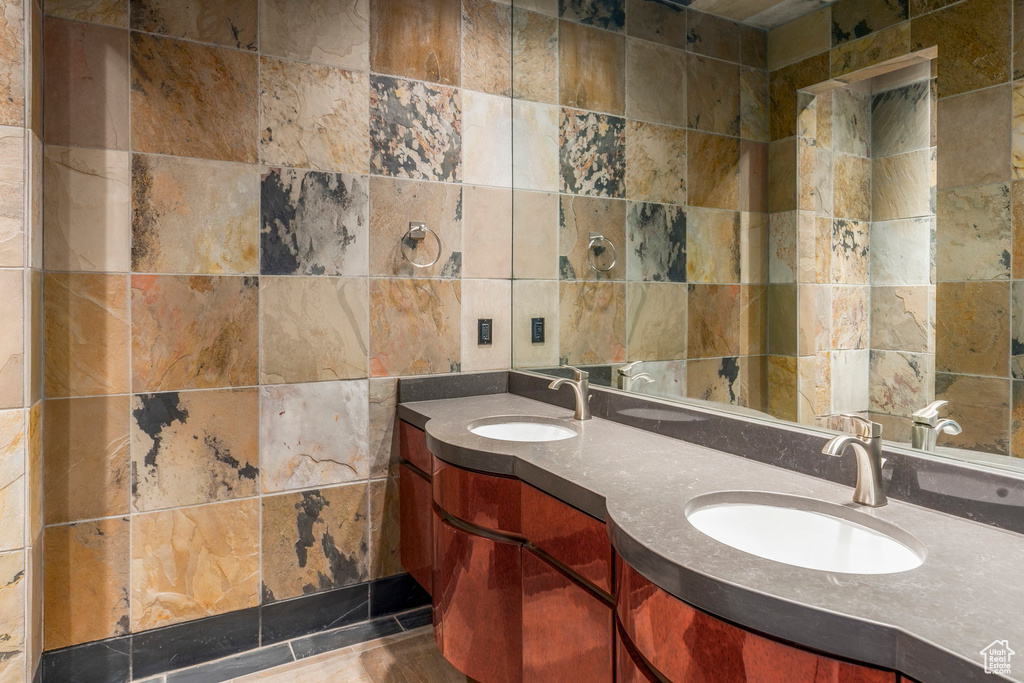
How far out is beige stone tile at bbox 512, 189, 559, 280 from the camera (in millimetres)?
2514

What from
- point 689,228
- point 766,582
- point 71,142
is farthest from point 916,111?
point 71,142

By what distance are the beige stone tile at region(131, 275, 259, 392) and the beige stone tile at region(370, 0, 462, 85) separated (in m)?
1.01

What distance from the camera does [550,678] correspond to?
1.48 metres

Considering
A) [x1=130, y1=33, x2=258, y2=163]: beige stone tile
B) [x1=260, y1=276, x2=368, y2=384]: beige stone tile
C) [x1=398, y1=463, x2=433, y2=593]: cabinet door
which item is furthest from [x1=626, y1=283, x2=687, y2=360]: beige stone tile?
[x1=130, y1=33, x2=258, y2=163]: beige stone tile

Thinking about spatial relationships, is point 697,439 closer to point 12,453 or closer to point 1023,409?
point 1023,409

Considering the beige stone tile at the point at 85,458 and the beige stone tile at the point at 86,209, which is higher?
the beige stone tile at the point at 86,209

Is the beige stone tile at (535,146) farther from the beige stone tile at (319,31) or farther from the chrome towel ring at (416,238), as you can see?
the beige stone tile at (319,31)

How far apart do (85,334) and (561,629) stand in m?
1.67

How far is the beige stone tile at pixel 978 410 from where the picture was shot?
1096mm

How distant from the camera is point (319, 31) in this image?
2248 mm

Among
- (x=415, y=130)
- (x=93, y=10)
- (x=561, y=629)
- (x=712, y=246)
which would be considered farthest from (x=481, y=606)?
(x=93, y=10)

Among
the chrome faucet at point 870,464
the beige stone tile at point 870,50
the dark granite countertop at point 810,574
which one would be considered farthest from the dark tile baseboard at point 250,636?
the beige stone tile at point 870,50

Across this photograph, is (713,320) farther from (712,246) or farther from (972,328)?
(972,328)

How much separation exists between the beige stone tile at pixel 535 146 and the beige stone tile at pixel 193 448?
1.38 metres
